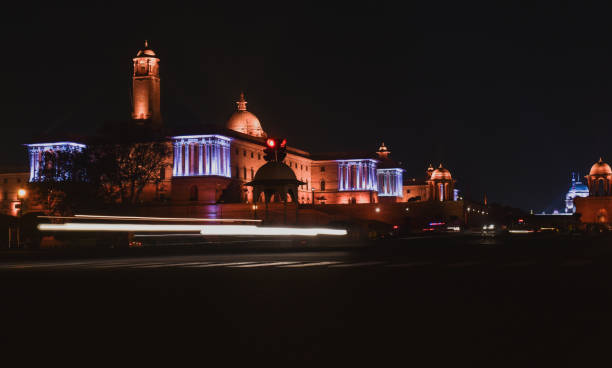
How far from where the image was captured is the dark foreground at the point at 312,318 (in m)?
8.96

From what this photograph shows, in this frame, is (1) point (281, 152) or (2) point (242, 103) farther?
(2) point (242, 103)

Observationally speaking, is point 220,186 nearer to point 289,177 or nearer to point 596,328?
point 289,177

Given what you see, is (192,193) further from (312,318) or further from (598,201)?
(312,318)

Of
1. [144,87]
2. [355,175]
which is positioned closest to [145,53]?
[144,87]

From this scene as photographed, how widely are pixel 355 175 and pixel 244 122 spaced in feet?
77.5

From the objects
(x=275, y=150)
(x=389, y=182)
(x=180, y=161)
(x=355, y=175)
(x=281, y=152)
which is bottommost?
(x=281, y=152)

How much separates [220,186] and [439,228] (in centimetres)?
3309

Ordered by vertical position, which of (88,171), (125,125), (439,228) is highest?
(125,125)

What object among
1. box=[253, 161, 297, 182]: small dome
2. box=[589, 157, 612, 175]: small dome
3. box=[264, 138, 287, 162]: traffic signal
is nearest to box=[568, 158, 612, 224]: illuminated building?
box=[589, 157, 612, 175]: small dome

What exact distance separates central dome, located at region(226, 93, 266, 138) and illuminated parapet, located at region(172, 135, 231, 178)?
70.4ft

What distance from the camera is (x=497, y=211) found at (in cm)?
14538

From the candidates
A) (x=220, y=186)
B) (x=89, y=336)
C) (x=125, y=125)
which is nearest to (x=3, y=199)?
(x=220, y=186)

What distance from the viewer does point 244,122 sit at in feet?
452

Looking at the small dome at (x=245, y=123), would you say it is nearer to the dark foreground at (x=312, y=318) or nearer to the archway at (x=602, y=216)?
the archway at (x=602, y=216)
